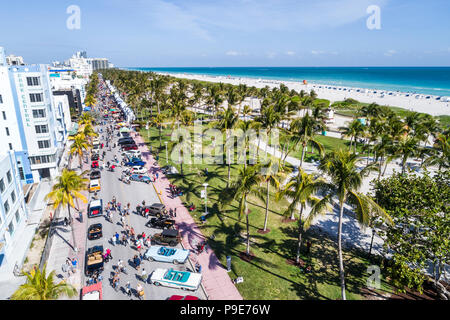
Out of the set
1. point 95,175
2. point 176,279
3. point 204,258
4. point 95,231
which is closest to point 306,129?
point 204,258

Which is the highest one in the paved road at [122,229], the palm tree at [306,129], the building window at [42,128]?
the palm tree at [306,129]

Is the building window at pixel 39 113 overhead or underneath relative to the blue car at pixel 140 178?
overhead

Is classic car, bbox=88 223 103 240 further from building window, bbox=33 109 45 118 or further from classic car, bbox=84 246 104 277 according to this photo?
building window, bbox=33 109 45 118

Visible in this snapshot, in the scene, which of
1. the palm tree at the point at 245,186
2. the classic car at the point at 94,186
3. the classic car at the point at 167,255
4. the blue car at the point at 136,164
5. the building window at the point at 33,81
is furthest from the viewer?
the blue car at the point at 136,164

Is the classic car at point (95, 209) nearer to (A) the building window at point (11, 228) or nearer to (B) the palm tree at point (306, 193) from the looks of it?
(A) the building window at point (11, 228)

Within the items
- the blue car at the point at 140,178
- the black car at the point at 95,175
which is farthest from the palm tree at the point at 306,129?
the black car at the point at 95,175

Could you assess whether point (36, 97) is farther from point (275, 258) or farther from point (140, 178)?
point (275, 258)

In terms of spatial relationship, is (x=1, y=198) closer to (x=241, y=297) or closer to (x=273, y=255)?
(x=241, y=297)
